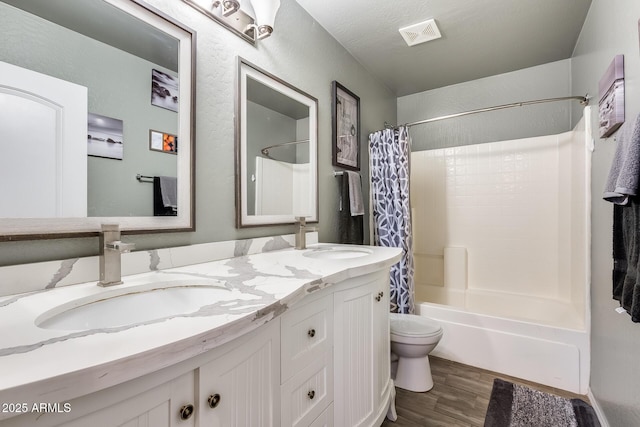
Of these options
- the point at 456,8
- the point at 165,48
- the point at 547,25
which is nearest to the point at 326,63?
the point at 456,8

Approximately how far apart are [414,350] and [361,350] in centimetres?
67

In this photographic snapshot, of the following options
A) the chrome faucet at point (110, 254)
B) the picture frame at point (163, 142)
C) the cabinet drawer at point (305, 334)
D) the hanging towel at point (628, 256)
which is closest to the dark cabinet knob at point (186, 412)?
the cabinet drawer at point (305, 334)

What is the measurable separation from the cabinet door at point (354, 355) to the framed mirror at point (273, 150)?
0.61 meters

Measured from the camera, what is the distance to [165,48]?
1.07m

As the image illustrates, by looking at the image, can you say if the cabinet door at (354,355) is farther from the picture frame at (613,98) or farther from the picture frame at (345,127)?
the picture frame at (613,98)

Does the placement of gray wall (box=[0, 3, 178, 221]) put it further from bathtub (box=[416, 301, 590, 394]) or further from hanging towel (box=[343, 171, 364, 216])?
bathtub (box=[416, 301, 590, 394])

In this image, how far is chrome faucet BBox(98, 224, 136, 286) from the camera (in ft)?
2.68

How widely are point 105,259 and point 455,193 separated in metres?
2.75

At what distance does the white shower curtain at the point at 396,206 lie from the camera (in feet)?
7.09

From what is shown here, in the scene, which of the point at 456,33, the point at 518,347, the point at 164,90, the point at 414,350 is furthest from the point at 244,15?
the point at 518,347

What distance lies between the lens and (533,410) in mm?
1522

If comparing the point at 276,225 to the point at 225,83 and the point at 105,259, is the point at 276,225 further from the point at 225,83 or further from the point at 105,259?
the point at 105,259

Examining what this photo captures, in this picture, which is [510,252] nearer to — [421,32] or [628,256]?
Answer: [628,256]

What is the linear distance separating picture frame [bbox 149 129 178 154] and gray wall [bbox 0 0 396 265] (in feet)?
0.33
